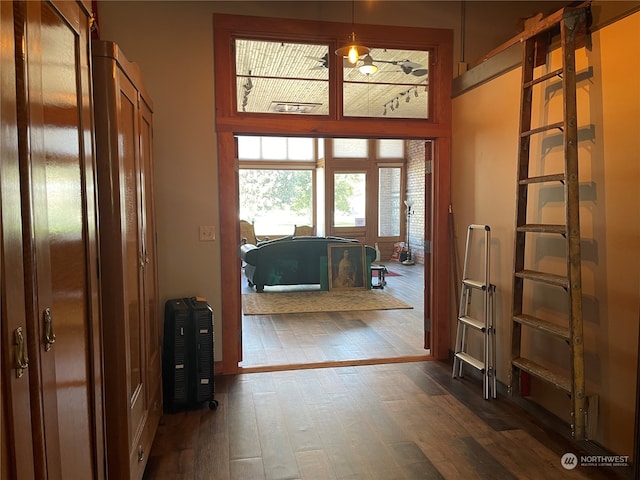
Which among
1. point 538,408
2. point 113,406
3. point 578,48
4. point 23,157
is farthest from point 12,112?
point 538,408

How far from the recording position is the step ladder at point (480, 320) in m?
3.25

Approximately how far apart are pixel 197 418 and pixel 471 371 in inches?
83.9

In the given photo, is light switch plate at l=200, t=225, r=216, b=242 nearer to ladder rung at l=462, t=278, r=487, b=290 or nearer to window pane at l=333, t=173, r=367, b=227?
ladder rung at l=462, t=278, r=487, b=290

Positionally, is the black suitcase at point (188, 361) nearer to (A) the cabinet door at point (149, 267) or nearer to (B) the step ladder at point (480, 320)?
(A) the cabinet door at point (149, 267)

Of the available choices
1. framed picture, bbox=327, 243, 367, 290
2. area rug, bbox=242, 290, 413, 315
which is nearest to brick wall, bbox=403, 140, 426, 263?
framed picture, bbox=327, 243, 367, 290

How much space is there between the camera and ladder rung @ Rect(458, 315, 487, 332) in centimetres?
329

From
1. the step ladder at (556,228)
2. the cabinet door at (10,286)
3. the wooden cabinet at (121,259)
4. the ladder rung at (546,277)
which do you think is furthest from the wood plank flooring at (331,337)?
the cabinet door at (10,286)

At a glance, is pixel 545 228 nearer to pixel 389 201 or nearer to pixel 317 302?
pixel 317 302

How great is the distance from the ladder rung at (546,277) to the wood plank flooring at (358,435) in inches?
36.0

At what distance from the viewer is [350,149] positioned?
11.0 m

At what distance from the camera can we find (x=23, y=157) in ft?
3.34

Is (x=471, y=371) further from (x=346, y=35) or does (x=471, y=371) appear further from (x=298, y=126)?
(x=346, y=35)

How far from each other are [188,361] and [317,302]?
3497 mm

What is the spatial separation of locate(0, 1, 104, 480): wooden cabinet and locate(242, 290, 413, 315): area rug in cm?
437
